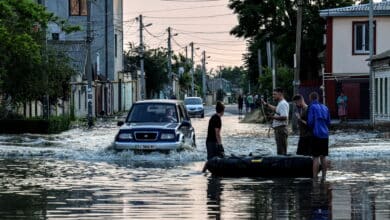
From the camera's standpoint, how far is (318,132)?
62.8 ft

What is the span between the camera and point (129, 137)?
2512cm

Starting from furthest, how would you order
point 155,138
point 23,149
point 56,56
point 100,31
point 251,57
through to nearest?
point 251,57
point 100,31
point 56,56
point 23,149
point 155,138

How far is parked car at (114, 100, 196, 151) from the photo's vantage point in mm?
25094

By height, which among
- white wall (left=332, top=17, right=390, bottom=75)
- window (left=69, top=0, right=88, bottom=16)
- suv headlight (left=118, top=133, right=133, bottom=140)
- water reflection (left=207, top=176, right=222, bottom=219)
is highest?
window (left=69, top=0, right=88, bottom=16)

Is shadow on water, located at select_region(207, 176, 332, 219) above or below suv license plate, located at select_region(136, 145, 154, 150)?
below

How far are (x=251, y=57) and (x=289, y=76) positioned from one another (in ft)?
112

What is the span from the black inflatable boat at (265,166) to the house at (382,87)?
2158 centimetres

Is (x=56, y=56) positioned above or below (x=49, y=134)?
above

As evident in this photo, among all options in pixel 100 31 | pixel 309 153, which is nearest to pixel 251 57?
pixel 100 31

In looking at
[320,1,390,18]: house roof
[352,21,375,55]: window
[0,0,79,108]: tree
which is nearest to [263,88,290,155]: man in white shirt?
[0,0,79,108]: tree

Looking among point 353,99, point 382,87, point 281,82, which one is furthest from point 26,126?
point 281,82

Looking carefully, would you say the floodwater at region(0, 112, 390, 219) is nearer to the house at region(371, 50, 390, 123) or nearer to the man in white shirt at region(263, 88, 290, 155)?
the man in white shirt at region(263, 88, 290, 155)

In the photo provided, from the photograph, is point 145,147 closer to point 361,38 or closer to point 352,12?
point 352,12

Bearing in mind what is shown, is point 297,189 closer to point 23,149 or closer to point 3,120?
point 23,149
